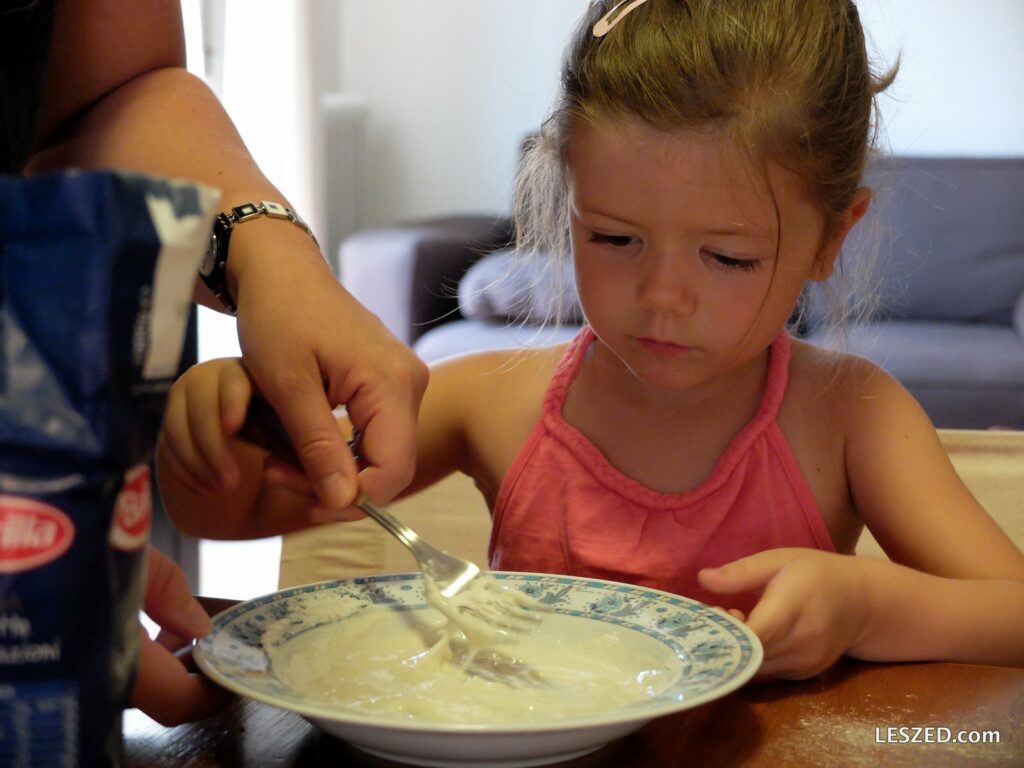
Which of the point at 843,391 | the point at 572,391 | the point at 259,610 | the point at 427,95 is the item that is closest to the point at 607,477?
the point at 572,391

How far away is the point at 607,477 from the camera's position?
1231 mm

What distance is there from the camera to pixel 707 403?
4.08 feet

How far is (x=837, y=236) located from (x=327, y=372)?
57 cm

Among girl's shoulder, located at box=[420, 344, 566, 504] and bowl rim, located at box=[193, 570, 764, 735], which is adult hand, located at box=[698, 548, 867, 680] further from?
girl's shoulder, located at box=[420, 344, 566, 504]

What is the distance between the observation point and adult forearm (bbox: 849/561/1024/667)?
32.8 inches

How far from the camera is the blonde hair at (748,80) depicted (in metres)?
1.04

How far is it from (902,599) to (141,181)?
0.69 meters

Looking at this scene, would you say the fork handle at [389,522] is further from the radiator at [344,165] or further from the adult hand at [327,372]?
the radiator at [344,165]

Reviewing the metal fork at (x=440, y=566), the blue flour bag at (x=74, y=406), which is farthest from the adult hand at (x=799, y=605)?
the blue flour bag at (x=74, y=406)

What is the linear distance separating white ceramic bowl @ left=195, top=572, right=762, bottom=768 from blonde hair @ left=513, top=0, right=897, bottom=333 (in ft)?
1.45

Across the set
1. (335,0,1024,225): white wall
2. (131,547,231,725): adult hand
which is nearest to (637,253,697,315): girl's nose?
(131,547,231,725): adult hand

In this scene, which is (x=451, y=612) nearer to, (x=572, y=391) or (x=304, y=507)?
(x=304, y=507)

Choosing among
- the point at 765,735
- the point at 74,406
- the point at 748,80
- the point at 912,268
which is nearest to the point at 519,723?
the point at 765,735

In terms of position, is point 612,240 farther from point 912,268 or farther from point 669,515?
point 912,268
